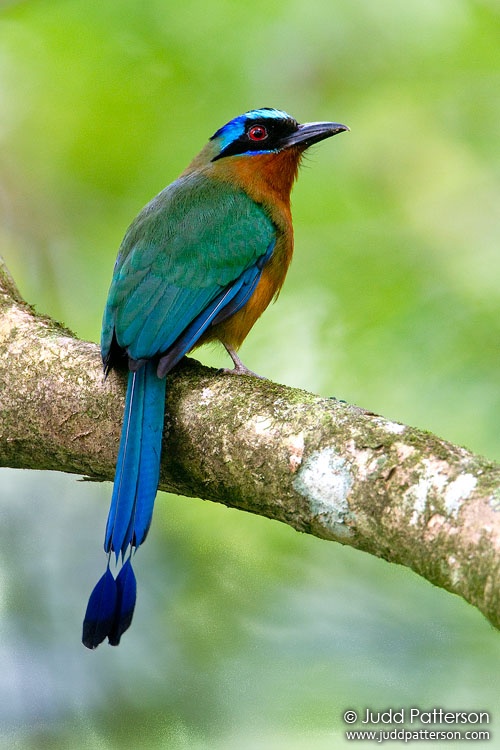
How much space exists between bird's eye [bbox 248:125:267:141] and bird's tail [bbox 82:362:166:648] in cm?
186

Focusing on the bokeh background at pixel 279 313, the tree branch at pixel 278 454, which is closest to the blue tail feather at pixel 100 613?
the tree branch at pixel 278 454

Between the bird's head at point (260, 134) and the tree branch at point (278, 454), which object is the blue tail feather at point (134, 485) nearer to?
the tree branch at point (278, 454)

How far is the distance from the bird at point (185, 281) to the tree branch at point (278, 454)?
101 mm

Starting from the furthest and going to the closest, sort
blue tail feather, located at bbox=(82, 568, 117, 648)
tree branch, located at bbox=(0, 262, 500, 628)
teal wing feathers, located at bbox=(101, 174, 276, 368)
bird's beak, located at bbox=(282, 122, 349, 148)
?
bird's beak, located at bbox=(282, 122, 349, 148) < teal wing feathers, located at bbox=(101, 174, 276, 368) < blue tail feather, located at bbox=(82, 568, 117, 648) < tree branch, located at bbox=(0, 262, 500, 628)

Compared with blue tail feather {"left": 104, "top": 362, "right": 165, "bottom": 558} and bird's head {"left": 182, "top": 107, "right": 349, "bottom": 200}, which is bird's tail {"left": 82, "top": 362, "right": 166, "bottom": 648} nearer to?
blue tail feather {"left": 104, "top": 362, "right": 165, "bottom": 558}

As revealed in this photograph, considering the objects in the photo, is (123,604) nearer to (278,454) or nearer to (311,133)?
(278,454)

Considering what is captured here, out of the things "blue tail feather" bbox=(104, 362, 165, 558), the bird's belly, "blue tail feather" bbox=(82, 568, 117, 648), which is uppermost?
the bird's belly

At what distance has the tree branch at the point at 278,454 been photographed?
1.98m

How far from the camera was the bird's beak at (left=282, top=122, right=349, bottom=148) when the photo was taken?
403 centimetres

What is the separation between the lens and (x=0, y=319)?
3.35 m

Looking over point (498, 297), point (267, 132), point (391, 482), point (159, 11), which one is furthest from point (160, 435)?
point (159, 11)

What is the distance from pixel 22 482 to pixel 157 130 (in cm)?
195

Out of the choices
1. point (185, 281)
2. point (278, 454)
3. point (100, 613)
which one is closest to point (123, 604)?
point (100, 613)

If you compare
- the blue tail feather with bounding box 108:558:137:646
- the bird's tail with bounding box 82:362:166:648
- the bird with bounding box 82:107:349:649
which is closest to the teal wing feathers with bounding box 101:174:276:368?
the bird with bounding box 82:107:349:649
